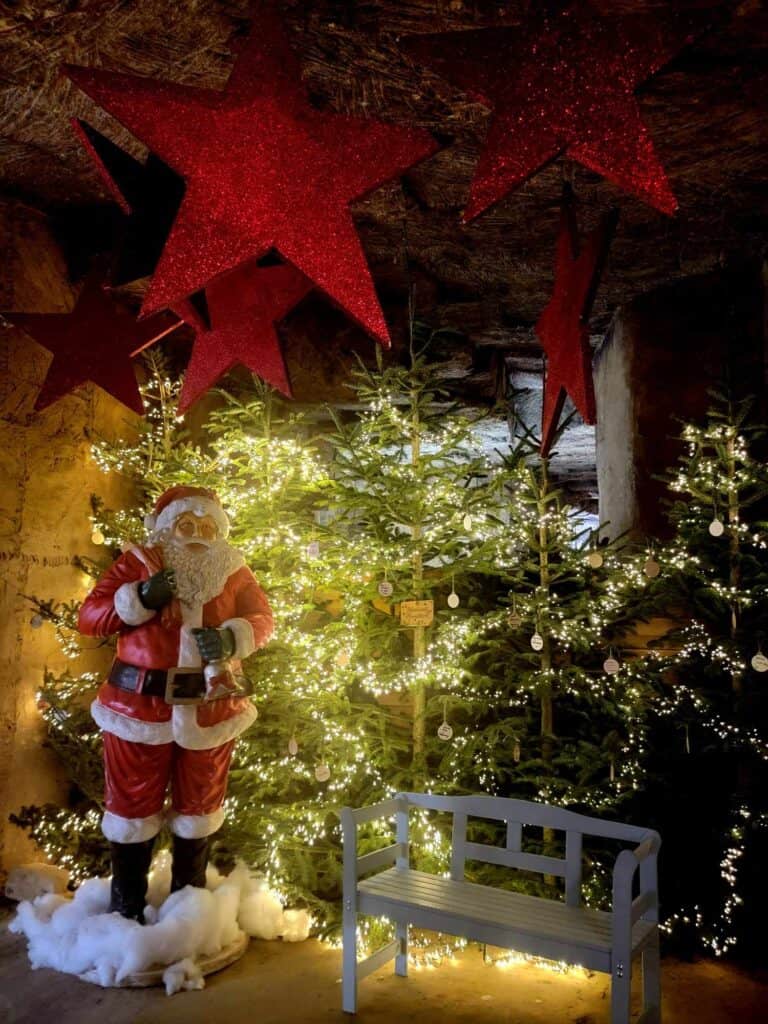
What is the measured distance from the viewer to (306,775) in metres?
3.93

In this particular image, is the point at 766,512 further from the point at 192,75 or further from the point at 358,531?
the point at 192,75

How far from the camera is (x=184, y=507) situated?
3.59 meters

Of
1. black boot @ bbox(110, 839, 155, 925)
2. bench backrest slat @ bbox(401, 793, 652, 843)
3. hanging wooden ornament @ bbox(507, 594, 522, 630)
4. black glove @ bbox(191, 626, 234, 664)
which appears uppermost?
hanging wooden ornament @ bbox(507, 594, 522, 630)

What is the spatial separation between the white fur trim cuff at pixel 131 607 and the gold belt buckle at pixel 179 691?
10.8 inches

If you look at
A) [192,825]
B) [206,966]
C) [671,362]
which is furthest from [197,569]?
[671,362]

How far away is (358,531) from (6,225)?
275cm

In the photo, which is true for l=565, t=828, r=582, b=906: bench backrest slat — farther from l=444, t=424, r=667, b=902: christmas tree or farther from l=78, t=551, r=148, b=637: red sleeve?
l=78, t=551, r=148, b=637: red sleeve

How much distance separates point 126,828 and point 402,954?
1398mm

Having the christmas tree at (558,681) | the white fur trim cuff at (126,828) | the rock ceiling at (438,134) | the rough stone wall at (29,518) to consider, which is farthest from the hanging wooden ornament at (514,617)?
the rough stone wall at (29,518)

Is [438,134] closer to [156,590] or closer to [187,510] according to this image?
[187,510]

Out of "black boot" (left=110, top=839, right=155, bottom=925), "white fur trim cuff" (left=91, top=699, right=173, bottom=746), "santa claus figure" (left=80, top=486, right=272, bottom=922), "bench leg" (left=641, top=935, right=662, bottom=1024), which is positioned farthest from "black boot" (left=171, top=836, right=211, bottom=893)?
"bench leg" (left=641, top=935, right=662, bottom=1024)

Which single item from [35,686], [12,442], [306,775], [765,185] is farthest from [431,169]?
[35,686]

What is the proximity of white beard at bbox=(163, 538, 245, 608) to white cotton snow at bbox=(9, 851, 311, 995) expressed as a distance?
1.40 metres

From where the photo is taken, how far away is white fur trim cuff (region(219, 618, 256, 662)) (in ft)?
11.3
